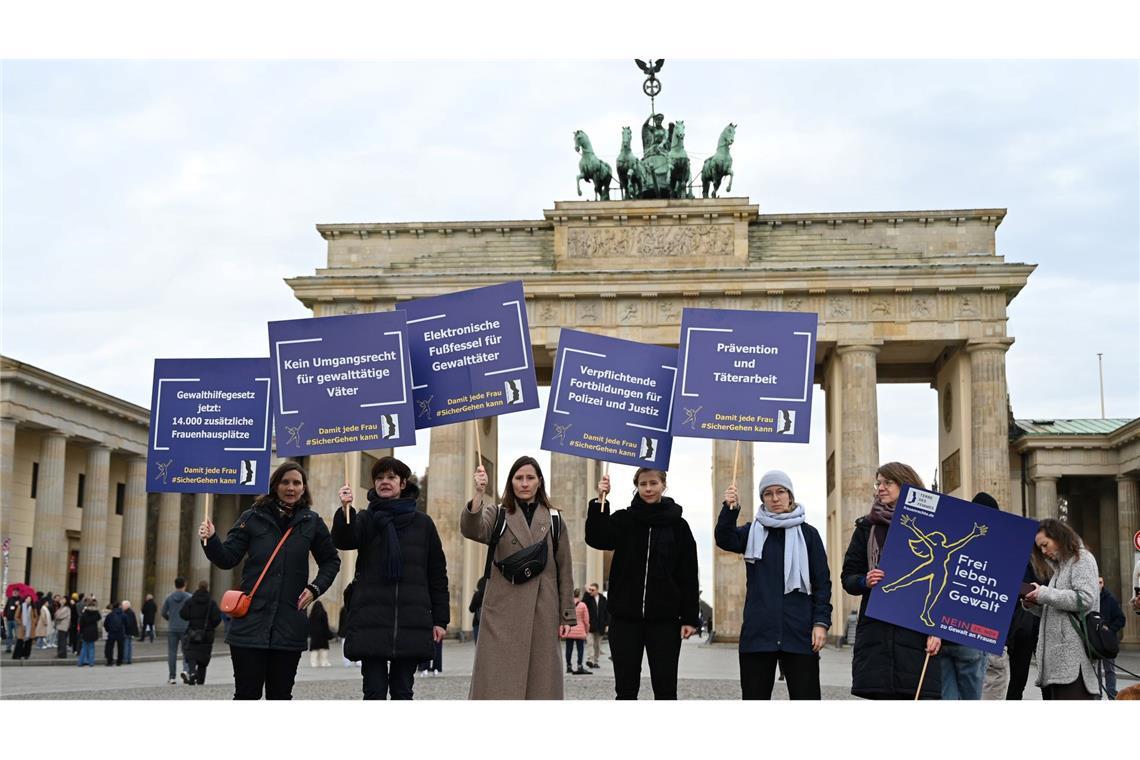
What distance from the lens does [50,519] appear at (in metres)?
41.9

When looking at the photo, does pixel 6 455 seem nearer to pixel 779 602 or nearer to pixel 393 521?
pixel 393 521

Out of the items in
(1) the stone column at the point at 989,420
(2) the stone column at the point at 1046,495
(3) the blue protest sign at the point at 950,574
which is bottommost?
(3) the blue protest sign at the point at 950,574

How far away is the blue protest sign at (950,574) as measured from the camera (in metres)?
8.45

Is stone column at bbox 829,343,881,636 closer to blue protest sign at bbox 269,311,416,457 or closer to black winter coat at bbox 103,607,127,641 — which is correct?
black winter coat at bbox 103,607,127,641

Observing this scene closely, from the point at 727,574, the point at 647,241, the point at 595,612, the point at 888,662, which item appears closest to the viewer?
the point at 888,662

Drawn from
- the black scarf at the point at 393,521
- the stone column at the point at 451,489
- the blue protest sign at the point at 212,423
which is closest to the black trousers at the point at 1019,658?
the black scarf at the point at 393,521

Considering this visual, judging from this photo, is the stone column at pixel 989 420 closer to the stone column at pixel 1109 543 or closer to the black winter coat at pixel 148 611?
the stone column at pixel 1109 543

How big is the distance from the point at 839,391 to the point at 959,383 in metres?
3.80

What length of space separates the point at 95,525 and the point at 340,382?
3854 cm

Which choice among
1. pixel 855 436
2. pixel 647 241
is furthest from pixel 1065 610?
pixel 647 241

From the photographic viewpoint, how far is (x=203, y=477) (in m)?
10.2

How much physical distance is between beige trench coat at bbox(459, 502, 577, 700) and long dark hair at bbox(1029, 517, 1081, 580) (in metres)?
3.21

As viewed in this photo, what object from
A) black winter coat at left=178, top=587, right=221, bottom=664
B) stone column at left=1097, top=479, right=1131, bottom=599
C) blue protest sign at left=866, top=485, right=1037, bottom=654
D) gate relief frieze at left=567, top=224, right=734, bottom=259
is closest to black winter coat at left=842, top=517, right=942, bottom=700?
blue protest sign at left=866, top=485, right=1037, bottom=654

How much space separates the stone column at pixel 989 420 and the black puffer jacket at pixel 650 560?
109 ft
